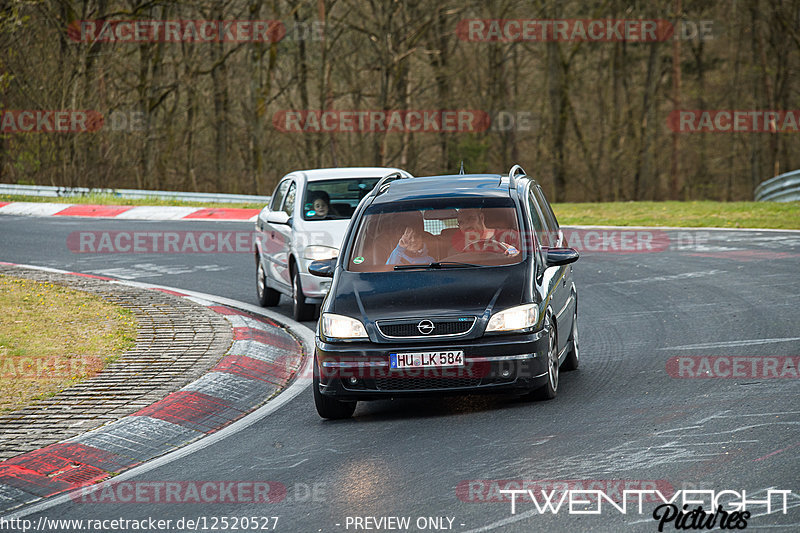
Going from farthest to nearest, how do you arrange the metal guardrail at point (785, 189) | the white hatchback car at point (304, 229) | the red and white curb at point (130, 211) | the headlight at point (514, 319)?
the metal guardrail at point (785, 189) < the red and white curb at point (130, 211) < the white hatchback car at point (304, 229) < the headlight at point (514, 319)

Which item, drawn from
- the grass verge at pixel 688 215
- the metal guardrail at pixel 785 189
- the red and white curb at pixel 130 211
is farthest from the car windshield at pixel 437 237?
the metal guardrail at pixel 785 189

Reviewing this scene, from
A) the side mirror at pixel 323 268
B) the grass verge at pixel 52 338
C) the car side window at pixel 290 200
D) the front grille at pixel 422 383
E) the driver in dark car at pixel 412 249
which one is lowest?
the grass verge at pixel 52 338

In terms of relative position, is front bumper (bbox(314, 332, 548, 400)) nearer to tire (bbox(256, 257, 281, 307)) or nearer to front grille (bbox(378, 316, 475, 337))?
front grille (bbox(378, 316, 475, 337))

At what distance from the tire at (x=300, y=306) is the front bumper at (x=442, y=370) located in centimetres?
480

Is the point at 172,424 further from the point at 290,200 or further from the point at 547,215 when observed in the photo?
the point at 290,200

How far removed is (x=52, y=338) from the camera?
1084 cm

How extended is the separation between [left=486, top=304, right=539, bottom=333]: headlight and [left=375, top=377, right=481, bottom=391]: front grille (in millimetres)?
397

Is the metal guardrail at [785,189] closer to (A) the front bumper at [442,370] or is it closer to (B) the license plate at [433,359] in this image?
(A) the front bumper at [442,370]

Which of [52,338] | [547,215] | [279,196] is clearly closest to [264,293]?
[279,196]

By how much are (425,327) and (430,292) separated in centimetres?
35

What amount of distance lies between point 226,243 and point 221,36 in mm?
27914

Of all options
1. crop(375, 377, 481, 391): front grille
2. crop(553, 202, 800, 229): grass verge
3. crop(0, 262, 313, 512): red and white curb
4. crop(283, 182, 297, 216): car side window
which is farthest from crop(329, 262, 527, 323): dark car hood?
crop(553, 202, 800, 229): grass verge

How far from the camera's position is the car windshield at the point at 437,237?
27.1ft

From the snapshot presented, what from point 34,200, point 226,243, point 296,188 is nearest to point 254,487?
point 296,188
